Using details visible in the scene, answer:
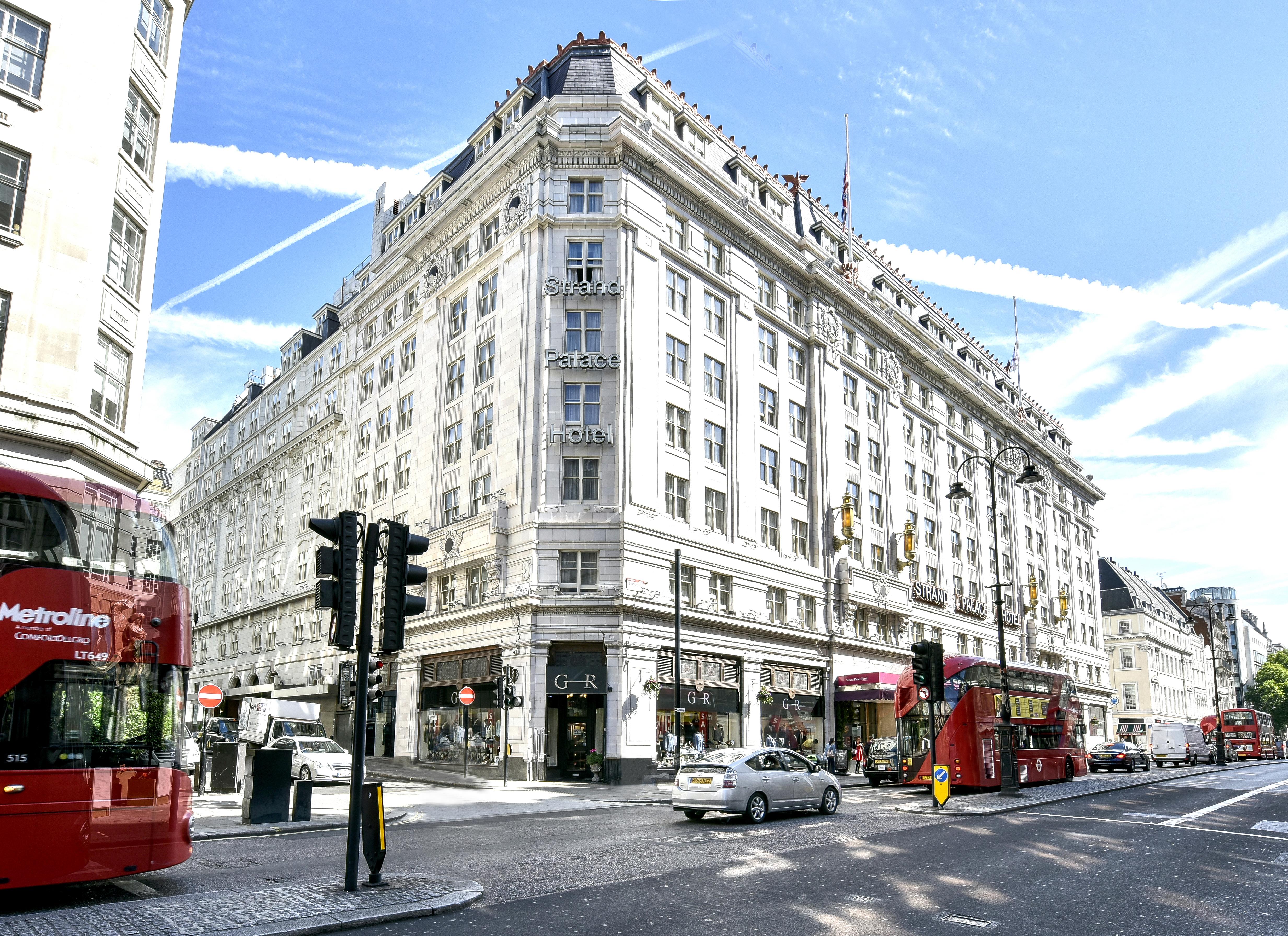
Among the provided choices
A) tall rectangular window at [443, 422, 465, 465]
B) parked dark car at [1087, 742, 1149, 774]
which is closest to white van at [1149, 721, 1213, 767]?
parked dark car at [1087, 742, 1149, 774]

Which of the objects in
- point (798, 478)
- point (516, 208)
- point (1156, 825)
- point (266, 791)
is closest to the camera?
point (1156, 825)

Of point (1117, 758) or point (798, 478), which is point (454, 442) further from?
point (1117, 758)

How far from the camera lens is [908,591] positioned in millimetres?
52031

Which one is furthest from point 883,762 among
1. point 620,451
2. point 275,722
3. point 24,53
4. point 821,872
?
point 24,53

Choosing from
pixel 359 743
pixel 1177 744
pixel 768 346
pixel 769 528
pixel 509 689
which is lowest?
pixel 1177 744

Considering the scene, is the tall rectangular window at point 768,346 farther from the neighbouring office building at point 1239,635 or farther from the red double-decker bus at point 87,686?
the neighbouring office building at point 1239,635

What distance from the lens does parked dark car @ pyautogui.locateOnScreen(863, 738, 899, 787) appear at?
105 ft

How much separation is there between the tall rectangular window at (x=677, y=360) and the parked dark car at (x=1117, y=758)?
2529cm

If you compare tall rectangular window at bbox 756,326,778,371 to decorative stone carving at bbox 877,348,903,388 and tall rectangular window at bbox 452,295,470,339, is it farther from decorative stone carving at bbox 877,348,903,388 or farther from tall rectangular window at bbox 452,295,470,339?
tall rectangular window at bbox 452,295,470,339

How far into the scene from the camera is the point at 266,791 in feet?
59.1

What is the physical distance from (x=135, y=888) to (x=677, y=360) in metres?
30.7

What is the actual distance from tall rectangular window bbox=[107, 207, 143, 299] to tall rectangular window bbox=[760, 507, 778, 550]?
25818 millimetres

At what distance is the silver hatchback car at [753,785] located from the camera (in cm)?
1839

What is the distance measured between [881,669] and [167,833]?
41.4 metres
